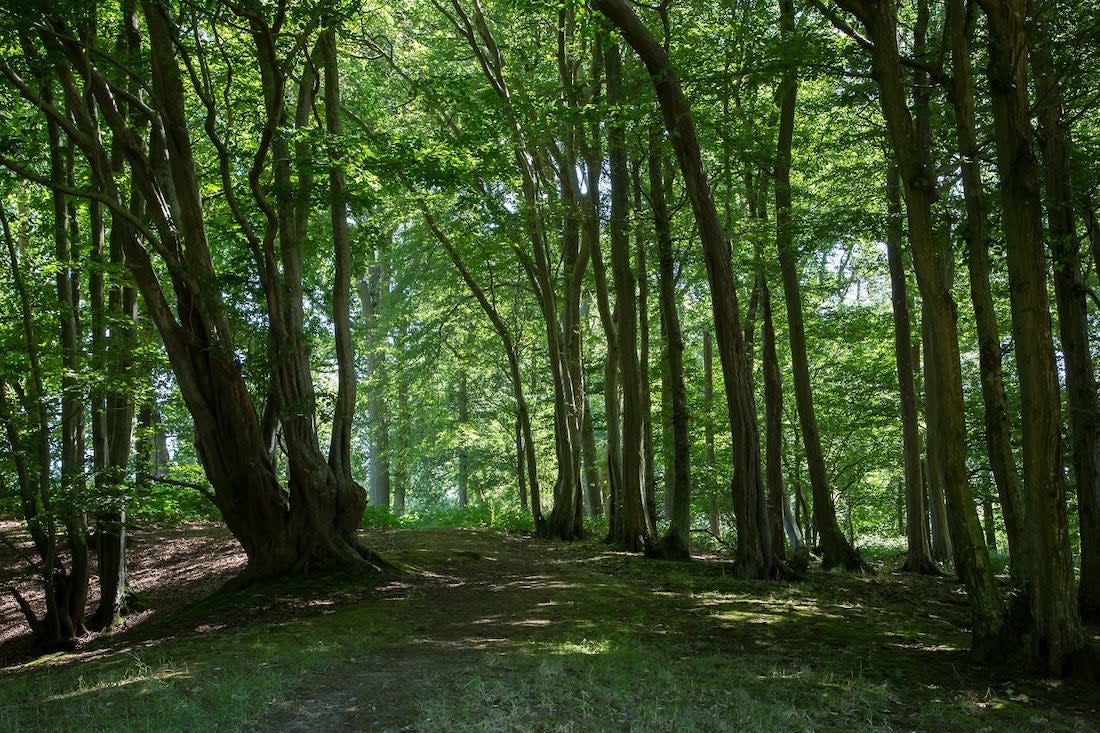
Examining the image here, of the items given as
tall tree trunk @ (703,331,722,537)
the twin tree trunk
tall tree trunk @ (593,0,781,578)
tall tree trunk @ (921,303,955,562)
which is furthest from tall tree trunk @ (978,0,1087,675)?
tall tree trunk @ (703,331,722,537)

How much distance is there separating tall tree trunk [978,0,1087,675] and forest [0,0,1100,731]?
2cm

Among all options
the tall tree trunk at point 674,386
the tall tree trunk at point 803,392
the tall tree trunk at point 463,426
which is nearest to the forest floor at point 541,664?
the tall tree trunk at point 803,392

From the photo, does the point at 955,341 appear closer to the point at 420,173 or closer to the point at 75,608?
the point at 420,173

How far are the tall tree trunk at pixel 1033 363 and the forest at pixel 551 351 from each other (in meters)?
0.02

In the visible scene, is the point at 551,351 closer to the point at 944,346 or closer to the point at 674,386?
the point at 674,386

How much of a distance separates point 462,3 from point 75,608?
43.0 feet

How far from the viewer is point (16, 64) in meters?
8.40

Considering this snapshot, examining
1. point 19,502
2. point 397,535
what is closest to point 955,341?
point 19,502

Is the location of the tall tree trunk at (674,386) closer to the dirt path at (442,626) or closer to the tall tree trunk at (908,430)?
the dirt path at (442,626)

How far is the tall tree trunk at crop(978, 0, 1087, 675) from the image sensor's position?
562cm

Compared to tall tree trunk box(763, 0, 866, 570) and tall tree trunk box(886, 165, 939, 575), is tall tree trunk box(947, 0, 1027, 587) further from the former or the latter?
tall tree trunk box(886, 165, 939, 575)

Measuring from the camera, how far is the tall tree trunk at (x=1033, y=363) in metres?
5.62

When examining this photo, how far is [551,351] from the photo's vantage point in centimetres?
1736

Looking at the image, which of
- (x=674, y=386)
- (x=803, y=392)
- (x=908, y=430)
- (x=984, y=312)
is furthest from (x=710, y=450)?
(x=984, y=312)
